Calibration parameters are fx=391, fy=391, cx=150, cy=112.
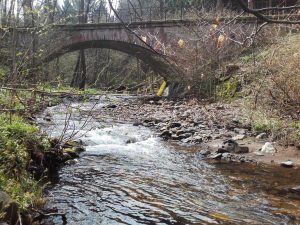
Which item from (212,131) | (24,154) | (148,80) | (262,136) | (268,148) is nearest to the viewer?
(24,154)

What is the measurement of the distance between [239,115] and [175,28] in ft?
33.3

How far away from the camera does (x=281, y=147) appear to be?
8031 millimetres

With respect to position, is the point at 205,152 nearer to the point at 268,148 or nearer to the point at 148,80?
the point at 268,148

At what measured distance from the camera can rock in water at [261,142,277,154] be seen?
7.88 meters

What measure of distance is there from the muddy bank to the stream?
60cm

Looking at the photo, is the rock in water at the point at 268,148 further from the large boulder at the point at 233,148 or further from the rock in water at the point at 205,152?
the rock in water at the point at 205,152

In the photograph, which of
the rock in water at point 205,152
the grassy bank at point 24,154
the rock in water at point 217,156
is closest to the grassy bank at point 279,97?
the rock in water at point 217,156

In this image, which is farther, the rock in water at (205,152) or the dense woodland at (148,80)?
the rock in water at (205,152)

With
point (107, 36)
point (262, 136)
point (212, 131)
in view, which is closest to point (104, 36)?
point (107, 36)

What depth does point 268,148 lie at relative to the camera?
7.97m

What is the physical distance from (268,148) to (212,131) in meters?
2.44

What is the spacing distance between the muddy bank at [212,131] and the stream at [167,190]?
0.60 metres

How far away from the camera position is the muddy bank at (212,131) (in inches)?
305

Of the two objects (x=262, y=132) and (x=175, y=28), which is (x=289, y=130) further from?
(x=175, y=28)
